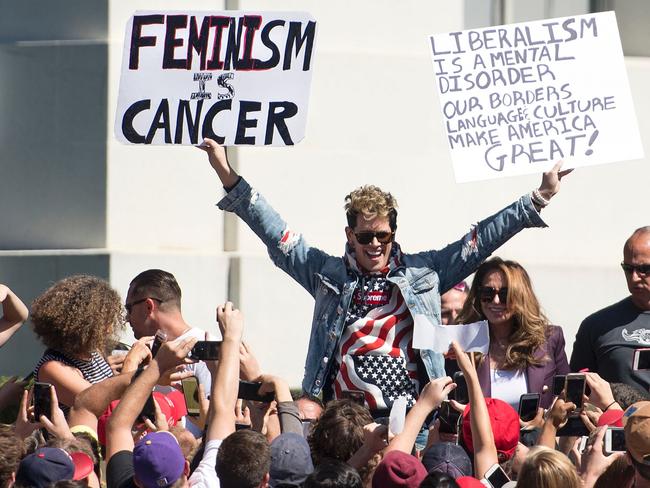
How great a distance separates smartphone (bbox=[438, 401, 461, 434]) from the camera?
19.3ft

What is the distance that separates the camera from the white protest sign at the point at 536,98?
6.81m

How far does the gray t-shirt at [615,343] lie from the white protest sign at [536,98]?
80cm

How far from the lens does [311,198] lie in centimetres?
995

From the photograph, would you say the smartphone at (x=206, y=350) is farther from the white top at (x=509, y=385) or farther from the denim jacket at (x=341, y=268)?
the white top at (x=509, y=385)

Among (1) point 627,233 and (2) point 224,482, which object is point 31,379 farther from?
(1) point 627,233

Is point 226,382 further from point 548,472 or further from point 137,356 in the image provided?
point 548,472

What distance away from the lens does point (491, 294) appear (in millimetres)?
6676

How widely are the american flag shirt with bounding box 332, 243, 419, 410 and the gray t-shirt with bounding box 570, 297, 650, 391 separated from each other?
43.5 inches

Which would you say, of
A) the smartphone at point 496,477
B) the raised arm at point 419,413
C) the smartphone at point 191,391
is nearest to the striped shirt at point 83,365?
the smartphone at point 191,391

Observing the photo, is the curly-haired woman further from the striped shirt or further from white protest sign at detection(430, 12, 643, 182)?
white protest sign at detection(430, 12, 643, 182)

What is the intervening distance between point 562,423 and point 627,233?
16.8 ft

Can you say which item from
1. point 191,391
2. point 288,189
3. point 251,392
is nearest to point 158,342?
point 191,391

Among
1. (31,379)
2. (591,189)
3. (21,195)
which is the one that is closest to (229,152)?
(21,195)

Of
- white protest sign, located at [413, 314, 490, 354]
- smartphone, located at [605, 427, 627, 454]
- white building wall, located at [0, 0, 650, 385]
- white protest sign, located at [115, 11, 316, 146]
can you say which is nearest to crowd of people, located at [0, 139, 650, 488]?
smartphone, located at [605, 427, 627, 454]
